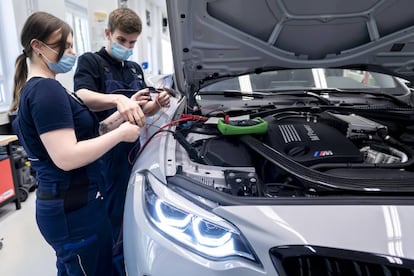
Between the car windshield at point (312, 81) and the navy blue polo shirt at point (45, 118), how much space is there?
1.07 metres

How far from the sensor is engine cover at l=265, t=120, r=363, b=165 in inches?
45.2

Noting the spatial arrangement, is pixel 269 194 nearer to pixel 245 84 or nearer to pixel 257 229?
→ pixel 257 229

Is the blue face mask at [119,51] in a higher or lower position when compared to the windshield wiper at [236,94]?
higher

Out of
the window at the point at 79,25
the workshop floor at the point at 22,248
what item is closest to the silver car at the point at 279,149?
the workshop floor at the point at 22,248

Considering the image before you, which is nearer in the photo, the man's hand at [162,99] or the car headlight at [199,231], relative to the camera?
the car headlight at [199,231]

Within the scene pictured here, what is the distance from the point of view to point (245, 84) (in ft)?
6.82

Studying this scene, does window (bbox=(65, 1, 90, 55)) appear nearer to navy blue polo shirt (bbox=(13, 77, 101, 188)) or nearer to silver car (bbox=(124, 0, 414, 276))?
silver car (bbox=(124, 0, 414, 276))

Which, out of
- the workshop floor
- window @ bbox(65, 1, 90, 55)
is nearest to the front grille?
the workshop floor

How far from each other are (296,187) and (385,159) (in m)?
0.46

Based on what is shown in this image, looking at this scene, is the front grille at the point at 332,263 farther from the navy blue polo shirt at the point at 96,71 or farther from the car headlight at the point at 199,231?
the navy blue polo shirt at the point at 96,71

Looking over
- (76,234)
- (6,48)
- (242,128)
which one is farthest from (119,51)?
(6,48)

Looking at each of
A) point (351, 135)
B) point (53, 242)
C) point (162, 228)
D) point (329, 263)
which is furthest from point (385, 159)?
Answer: point (53, 242)

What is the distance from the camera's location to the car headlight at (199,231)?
786 millimetres

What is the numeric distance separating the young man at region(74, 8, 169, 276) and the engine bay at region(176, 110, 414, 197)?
0.46m
